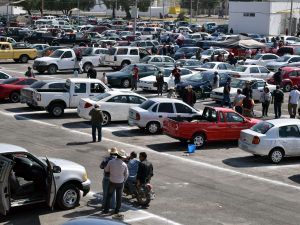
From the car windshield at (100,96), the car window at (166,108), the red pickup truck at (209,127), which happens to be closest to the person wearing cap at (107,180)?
the red pickup truck at (209,127)

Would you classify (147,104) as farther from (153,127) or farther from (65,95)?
(65,95)

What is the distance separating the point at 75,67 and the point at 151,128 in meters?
19.8

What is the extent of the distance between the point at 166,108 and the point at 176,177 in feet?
21.9

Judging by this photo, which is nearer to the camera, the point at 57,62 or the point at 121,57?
the point at 57,62

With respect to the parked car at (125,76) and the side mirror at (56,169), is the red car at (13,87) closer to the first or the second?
the parked car at (125,76)

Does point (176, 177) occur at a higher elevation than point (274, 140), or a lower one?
lower

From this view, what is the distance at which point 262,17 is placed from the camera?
80.4 meters

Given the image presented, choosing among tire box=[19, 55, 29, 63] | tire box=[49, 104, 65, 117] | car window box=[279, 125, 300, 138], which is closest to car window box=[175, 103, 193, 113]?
car window box=[279, 125, 300, 138]

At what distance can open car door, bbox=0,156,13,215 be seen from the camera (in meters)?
12.6

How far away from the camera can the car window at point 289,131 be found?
A: 20.4m

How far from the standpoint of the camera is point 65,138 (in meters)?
23.2

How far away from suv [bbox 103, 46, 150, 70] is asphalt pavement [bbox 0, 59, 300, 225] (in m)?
16.6

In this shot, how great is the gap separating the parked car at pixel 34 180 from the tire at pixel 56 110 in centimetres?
1315

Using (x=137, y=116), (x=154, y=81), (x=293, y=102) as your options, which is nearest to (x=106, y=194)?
(x=137, y=116)
